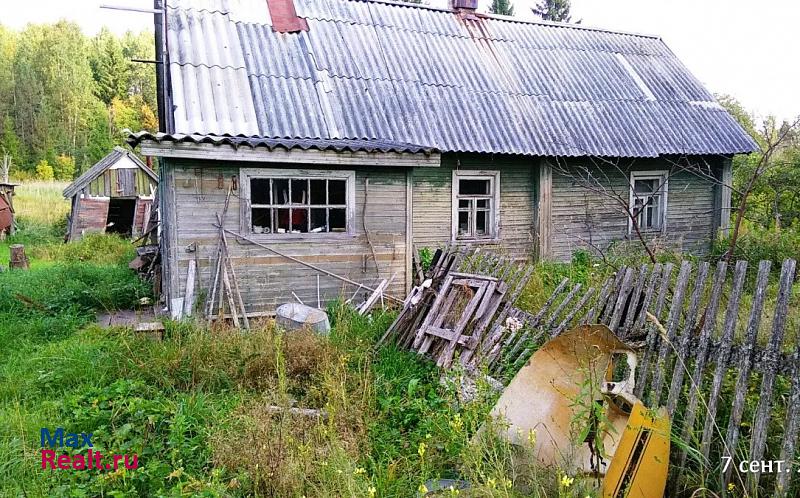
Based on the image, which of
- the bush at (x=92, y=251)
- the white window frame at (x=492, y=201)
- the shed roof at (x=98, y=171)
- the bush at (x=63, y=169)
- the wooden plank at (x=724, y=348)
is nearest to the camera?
the wooden plank at (x=724, y=348)

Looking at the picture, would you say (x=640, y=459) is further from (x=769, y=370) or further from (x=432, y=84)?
(x=432, y=84)

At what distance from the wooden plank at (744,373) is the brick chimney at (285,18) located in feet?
31.9

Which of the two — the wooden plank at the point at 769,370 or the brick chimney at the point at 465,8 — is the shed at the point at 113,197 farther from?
the wooden plank at the point at 769,370

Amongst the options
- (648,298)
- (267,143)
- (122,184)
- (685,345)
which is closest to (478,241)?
(267,143)

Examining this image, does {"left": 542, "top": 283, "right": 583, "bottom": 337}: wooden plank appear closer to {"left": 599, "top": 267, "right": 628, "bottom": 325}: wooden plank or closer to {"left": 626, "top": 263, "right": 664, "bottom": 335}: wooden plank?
{"left": 599, "top": 267, "right": 628, "bottom": 325}: wooden plank

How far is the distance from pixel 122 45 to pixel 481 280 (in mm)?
55776

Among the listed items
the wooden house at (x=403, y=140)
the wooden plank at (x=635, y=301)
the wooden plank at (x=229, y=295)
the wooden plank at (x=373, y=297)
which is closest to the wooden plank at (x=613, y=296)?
the wooden plank at (x=635, y=301)

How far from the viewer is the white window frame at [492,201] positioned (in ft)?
33.7

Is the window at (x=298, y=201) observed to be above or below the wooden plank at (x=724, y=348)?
above

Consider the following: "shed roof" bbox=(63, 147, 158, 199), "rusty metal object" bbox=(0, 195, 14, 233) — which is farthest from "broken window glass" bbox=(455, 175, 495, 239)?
"rusty metal object" bbox=(0, 195, 14, 233)

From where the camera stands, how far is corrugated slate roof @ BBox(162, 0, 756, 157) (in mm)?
9180

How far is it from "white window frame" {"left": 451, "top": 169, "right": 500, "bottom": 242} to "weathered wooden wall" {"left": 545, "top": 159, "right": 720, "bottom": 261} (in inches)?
48.3

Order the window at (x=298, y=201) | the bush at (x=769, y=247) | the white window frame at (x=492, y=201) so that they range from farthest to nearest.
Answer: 1. the white window frame at (x=492, y=201)
2. the bush at (x=769, y=247)
3. the window at (x=298, y=201)

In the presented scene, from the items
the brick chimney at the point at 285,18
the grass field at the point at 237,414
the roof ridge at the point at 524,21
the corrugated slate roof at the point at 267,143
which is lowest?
the grass field at the point at 237,414
